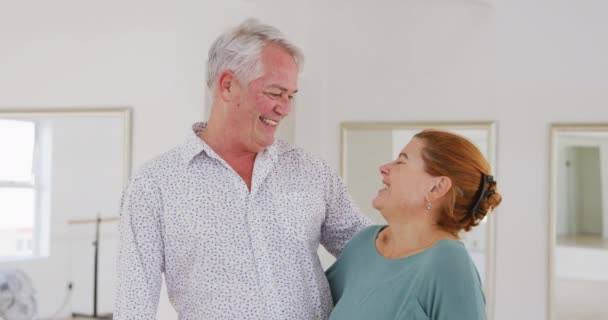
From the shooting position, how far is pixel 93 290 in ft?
14.3

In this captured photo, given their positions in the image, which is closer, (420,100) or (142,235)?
(142,235)

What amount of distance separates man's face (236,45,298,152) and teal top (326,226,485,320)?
0.36m

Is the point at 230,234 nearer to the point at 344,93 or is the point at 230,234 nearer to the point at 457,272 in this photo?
the point at 457,272

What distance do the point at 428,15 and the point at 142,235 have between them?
294cm

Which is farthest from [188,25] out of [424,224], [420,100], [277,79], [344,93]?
[424,224]

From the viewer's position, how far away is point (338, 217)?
2.12m

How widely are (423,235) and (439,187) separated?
12 centimetres

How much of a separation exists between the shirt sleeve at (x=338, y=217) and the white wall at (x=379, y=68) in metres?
2.15

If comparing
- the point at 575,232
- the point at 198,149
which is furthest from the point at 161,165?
the point at 575,232

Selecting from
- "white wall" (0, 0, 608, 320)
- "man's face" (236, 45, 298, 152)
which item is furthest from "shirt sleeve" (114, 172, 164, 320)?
"white wall" (0, 0, 608, 320)

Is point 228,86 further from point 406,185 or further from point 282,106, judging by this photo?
point 406,185

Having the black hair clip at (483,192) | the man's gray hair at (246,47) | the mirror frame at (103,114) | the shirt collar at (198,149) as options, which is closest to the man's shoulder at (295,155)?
the shirt collar at (198,149)

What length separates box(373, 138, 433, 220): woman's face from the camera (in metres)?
1.84

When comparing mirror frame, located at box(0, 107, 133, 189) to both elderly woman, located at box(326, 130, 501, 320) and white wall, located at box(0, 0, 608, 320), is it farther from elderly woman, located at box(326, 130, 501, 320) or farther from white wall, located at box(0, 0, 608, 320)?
elderly woman, located at box(326, 130, 501, 320)
